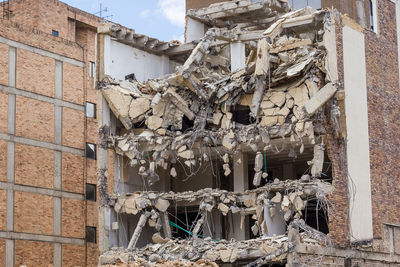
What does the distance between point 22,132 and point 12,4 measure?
8780 mm

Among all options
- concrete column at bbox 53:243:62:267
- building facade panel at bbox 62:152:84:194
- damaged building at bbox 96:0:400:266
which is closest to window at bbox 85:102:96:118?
building facade panel at bbox 62:152:84:194

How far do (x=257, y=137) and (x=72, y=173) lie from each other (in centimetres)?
1443

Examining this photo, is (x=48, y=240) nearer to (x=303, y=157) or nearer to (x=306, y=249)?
(x=303, y=157)

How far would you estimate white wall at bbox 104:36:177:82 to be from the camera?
36.2 m

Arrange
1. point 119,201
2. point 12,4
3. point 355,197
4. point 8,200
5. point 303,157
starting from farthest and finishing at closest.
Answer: point 12,4 → point 8,200 → point 303,157 → point 119,201 → point 355,197

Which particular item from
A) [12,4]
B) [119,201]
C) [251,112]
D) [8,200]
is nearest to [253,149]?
[251,112]

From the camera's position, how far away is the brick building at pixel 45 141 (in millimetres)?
41344

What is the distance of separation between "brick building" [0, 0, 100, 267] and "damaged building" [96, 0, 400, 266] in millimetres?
7113

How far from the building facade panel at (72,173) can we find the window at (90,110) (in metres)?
2.56

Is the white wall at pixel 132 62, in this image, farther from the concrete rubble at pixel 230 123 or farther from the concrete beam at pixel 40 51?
the concrete beam at pixel 40 51

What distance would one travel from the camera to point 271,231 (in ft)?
106

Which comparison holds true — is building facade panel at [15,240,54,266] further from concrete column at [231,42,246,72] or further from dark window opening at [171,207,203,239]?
concrete column at [231,42,246,72]

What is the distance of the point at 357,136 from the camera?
33344 millimetres

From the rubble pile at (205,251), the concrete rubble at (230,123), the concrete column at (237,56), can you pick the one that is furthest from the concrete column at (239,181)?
the concrete column at (237,56)
